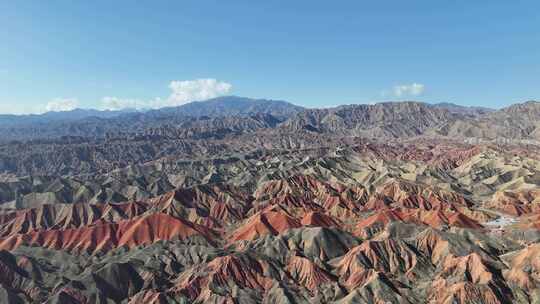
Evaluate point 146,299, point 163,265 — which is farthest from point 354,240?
point 146,299

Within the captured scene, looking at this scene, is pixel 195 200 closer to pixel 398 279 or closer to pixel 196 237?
pixel 196 237

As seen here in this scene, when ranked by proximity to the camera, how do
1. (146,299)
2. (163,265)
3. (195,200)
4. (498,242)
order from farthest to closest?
(195,200), (498,242), (163,265), (146,299)

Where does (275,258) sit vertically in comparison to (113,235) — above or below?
above

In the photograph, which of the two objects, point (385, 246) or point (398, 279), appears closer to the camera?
point (398, 279)

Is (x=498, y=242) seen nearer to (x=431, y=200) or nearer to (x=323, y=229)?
(x=323, y=229)

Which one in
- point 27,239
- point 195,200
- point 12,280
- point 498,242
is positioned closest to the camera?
point 12,280

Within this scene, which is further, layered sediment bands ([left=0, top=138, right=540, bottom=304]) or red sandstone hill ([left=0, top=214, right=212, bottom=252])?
red sandstone hill ([left=0, top=214, right=212, bottom=252])

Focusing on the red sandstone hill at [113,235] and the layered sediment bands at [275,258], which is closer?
the layered sediment bands at [275,258]

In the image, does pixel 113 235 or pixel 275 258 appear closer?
pixel 275 258

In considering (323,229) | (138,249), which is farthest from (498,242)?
(138,249)
